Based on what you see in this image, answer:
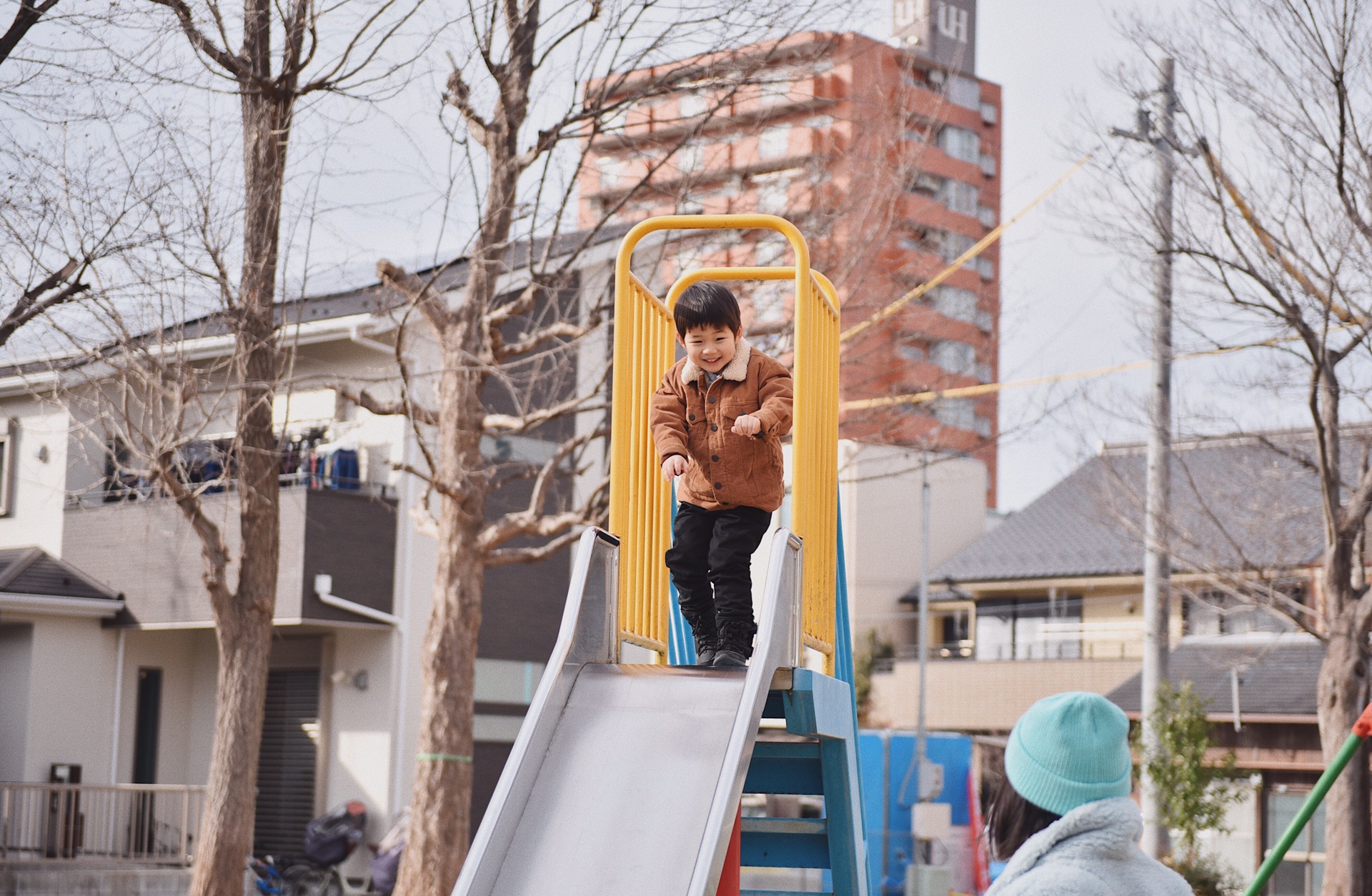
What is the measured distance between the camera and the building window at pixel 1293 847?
19.8 metres

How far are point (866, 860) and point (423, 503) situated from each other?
6694 mm

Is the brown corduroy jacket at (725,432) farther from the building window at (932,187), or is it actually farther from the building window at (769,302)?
the building window at (932,187)

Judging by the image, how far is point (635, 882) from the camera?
156 inches

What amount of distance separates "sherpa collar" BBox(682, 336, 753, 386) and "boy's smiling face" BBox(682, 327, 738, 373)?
0.06 ft

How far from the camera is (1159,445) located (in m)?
13.3

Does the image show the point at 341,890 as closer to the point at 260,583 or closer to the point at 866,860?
the point at 260,583

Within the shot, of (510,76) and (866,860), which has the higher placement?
(510,76)

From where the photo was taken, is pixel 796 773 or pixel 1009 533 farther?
pixel 1009 533

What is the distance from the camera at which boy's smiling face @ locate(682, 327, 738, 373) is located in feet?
16.4

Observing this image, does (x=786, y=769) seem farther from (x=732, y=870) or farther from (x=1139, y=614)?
(x=1139, y=614)

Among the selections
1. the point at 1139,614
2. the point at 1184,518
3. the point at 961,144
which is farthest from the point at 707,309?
the point at 961,144

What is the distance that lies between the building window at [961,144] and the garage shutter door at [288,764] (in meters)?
34.2

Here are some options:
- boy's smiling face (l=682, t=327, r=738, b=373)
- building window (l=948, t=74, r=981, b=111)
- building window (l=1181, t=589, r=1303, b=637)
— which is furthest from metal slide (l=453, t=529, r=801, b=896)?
building window (l=948, t=74, r=981, b=111)

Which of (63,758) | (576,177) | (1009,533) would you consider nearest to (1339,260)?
(576,177)
